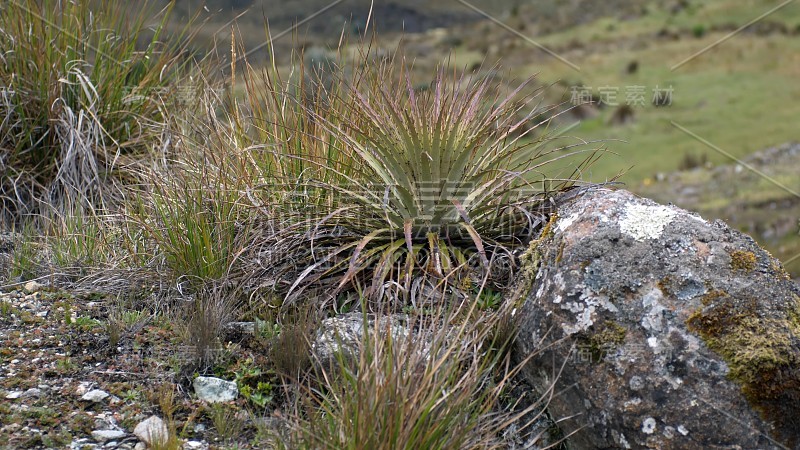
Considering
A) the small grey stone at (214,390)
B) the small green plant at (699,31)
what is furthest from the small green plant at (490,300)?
the small green plant at (699,31)

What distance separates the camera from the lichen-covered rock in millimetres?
3264

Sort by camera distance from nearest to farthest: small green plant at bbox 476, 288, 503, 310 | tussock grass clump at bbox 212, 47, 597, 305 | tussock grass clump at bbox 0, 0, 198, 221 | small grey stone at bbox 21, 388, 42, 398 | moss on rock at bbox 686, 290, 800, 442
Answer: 1. moss on rock at bbox 686, 290, 800, 442
2. small grey stone at bbox 21, 388, 42, 398
3. small green plant at bbox 476, 288, 503, 310
4. tussock grass clump at bbox 212, 47, 597, 305
5. tussock grass clump at bbox 0, 0, 198, 221

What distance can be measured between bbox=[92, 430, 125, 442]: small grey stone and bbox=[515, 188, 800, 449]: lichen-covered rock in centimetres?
182

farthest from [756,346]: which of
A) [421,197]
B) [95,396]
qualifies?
[95,396]

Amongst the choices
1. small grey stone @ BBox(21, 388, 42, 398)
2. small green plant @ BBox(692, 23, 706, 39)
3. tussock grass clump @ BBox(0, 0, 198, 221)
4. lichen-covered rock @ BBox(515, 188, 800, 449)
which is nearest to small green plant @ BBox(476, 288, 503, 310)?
lichen-covered rock @ BBox(515, 188, 800, 449)

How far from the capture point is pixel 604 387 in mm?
3404

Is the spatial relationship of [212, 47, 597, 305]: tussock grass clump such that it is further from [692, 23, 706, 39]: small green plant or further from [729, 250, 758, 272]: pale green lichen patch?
[692, 23, 706, 39]: small green plant

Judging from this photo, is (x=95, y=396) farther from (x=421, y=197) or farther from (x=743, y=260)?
(x=743, y=260)

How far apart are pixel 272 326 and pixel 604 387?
172 cm

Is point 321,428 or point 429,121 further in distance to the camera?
point 429,121

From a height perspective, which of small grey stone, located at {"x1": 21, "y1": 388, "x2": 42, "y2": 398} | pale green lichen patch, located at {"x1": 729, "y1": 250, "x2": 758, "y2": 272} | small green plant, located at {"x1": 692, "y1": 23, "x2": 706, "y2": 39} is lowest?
small green plant, located at {"x1": 692, "y1": 23, "x2": 706, "y2": 39}

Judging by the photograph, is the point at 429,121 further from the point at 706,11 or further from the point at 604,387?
the point at 706,11

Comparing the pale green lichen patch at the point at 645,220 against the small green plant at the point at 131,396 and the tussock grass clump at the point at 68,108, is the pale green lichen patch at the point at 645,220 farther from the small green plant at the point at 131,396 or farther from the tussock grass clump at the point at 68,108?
the tussock grass clump at the point at 68,108

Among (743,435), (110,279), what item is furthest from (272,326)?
(743,435)
